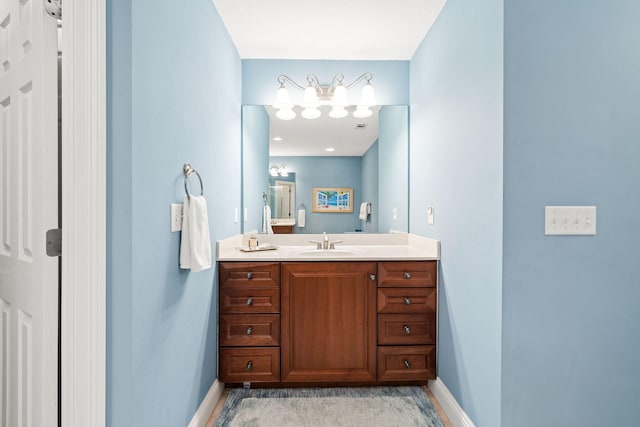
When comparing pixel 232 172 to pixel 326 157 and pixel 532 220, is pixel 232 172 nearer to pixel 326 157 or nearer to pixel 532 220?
pixel 326 157

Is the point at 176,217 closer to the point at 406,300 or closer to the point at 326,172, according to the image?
the point at 406,300

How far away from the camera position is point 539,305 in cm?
135

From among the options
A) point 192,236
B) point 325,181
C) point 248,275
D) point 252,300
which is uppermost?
point 325,181

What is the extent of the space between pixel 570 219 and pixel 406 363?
4.02ft

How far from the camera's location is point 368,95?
2.50 metres

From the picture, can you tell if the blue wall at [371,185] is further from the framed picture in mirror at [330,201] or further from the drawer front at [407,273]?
the drawer front at [407,273]

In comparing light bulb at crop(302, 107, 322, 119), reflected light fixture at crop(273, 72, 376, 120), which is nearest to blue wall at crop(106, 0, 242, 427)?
reflected light fixture at crop(273, 72, 376, 120)

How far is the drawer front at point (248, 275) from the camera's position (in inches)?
80.2

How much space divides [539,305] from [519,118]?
2.43 ft

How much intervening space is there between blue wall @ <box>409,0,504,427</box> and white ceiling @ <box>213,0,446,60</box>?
0.57 feet

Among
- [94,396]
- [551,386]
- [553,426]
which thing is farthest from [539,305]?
[94,396]

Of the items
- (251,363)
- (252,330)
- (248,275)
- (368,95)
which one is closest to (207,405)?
(251,363)

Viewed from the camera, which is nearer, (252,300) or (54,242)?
(54,242)

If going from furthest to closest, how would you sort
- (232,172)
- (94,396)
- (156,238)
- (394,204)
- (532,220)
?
(394,204) → (232,172) → (532,220) → (156,238) → (94,396)
